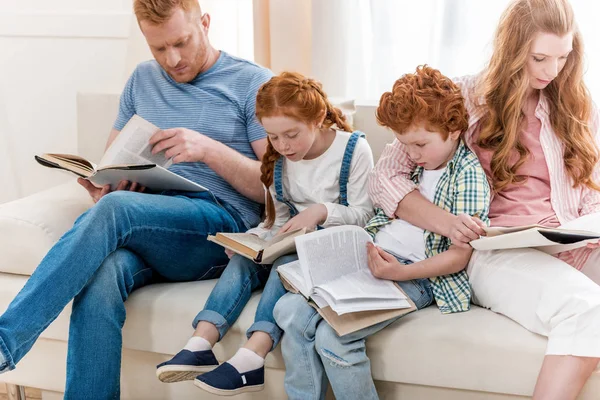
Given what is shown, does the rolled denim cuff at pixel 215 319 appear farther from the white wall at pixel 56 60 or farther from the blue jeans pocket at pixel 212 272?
the white wall at pixel 56 60

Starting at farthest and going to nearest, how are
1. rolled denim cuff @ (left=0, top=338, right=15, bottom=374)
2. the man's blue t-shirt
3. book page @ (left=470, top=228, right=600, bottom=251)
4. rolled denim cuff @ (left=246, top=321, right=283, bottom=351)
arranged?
the man's blue t-shirt < rolled denim cuff @ (left=246, top=321, right=283, bottom=351) < rolled denim cuff @ (left=0, top=338, right=15, bottom=374) < book page @ (left=470, top=228, right=600, bottom=251)

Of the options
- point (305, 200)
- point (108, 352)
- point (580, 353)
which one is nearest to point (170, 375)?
point (108, 352)

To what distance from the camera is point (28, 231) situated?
6.34 ft

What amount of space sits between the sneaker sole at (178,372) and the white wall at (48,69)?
1851 millimetres

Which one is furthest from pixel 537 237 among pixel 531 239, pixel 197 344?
pixel 197 344

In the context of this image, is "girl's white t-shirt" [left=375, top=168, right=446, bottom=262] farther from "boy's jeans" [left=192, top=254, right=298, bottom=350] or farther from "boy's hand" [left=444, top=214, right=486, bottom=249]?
"boy's jeans" [left=192, top=254, right=298, bottom=350]

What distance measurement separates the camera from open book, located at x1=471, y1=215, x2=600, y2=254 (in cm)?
145

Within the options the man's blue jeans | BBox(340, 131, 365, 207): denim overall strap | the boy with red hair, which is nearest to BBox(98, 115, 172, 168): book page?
A: the man's blue jeans

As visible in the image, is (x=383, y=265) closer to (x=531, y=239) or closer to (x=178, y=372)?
(x=531, y=239)

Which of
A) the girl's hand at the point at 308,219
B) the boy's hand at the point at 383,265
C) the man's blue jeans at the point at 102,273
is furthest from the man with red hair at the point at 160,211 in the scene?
the boy's hand at the point at 383,265

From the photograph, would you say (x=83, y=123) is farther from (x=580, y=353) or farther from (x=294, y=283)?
(x=580, y=353)

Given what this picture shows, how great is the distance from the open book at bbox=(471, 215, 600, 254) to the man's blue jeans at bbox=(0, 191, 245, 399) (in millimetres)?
721

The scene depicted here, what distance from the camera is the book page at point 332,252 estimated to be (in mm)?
1641

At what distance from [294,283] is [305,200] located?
329mm
